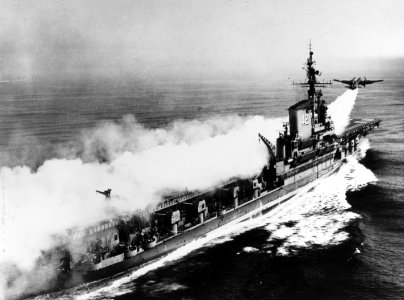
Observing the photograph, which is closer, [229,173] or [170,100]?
[229,173]

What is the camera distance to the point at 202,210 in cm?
2812

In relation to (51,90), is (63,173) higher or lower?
lower

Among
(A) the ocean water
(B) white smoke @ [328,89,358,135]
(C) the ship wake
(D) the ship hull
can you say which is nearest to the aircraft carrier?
A: (D) the ship hull

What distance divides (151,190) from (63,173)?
6.55m

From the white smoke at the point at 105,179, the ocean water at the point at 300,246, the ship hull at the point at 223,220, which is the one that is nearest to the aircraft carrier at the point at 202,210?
the ship hull at the point at 223,220

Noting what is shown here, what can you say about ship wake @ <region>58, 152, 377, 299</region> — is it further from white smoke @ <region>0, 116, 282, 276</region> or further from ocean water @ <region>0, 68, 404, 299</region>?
white smoke @ <region>0, 116, 282, 276</region>

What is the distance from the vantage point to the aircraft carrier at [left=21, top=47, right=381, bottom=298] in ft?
76.2

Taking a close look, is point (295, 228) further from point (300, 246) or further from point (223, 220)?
point (223, 220)

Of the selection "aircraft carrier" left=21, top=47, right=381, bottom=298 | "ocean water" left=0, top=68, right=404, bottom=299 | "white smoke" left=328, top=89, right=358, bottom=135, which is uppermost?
"white smoke" left=328, top=89, right=358, bottom=135

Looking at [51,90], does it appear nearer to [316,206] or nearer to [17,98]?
[17,98]

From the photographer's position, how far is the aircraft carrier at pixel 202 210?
2323cm

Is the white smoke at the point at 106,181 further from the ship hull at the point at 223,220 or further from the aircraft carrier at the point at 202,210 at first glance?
the ship hull at the point at 223,220

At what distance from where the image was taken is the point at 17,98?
8706 centimetres

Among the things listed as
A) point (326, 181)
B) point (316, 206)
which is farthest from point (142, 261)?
point (326, 181)
